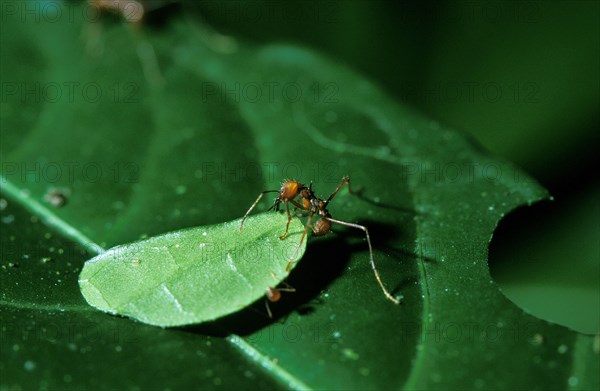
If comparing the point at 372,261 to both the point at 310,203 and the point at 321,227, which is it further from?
the point at 310,203

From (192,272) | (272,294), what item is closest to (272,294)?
(272,294)

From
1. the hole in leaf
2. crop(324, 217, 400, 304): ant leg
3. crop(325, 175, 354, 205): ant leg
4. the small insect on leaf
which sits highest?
crop(325, 175, 354, 205): ant leg

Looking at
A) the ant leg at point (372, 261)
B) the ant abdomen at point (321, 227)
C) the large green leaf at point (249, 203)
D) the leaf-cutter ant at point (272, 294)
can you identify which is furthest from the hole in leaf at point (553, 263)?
the leaf-cutter ant at point (272, 294)

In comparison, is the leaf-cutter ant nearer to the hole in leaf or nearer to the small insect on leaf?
the small insect on leaf

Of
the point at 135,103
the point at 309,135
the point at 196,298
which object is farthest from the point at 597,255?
the point at 135,103

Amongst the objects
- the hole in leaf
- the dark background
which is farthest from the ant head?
the dark background

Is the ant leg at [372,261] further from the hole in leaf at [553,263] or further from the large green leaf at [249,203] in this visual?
the hole in leaf at [553,263]

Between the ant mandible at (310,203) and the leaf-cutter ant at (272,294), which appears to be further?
the ant mandible at (310,203)
